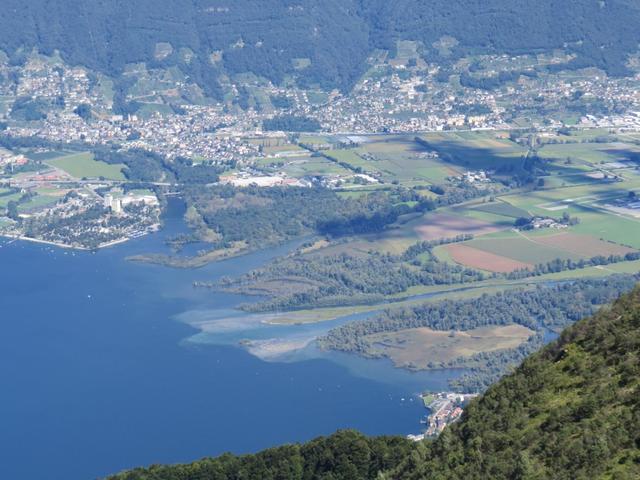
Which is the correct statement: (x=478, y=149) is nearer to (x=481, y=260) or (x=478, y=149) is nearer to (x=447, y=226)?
(x=447, y=226)

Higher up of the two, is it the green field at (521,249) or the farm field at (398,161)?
the green field at (521,249)

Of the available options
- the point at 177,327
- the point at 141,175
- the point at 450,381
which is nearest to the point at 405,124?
the point at 141,175

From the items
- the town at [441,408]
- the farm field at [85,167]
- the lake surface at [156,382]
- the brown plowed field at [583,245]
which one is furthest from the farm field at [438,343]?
the farm field at [85,167]

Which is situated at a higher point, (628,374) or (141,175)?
(628,374)

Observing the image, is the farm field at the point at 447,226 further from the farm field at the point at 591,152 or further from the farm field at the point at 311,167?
the farm field at the point at 591,152

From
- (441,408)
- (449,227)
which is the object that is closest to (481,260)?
(449,227)

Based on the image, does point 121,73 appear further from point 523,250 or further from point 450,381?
point 450,381
